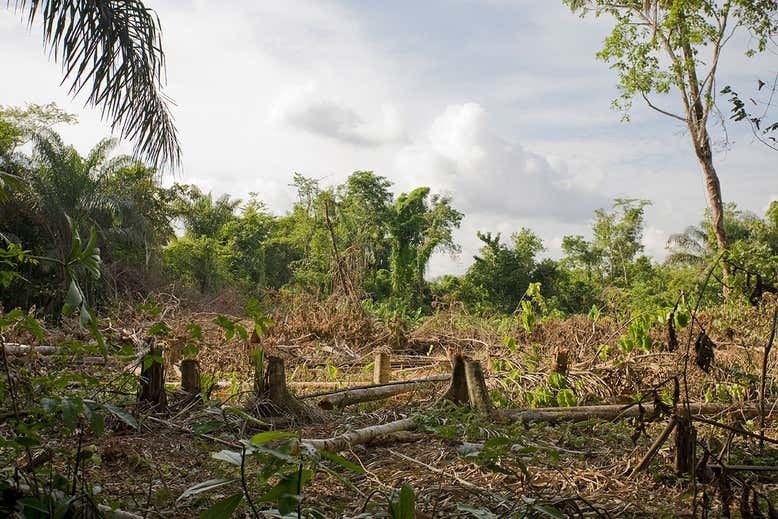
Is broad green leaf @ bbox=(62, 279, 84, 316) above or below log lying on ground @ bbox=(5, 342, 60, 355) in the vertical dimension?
above

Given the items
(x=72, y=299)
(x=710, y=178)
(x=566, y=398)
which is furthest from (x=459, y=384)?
(x=710, y=178)

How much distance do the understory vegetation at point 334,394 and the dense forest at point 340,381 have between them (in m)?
0.02

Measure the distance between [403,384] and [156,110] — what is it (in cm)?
484

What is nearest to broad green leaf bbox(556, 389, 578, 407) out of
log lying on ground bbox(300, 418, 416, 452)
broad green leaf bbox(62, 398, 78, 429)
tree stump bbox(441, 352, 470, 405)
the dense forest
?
the dense forest

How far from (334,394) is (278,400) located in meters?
0.60

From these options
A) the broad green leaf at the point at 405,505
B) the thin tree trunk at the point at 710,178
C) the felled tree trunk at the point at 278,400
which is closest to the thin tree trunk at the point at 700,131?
the thin tree trunk at the point at 710,178

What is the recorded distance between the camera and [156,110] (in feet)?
28.3

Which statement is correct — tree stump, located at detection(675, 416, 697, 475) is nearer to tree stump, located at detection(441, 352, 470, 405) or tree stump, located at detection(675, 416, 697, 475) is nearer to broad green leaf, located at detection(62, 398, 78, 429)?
tree stump, located at detection(441, 352, 470, 405)

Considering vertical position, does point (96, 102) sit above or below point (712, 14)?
below

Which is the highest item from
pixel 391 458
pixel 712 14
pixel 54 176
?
pixel 712 14

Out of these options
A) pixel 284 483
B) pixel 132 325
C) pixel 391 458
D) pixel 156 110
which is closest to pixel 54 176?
pixel 132 325

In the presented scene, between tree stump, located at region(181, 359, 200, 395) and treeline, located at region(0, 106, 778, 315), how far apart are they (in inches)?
255

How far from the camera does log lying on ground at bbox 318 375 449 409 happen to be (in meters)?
5.52

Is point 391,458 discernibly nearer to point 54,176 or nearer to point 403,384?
point 403,384
